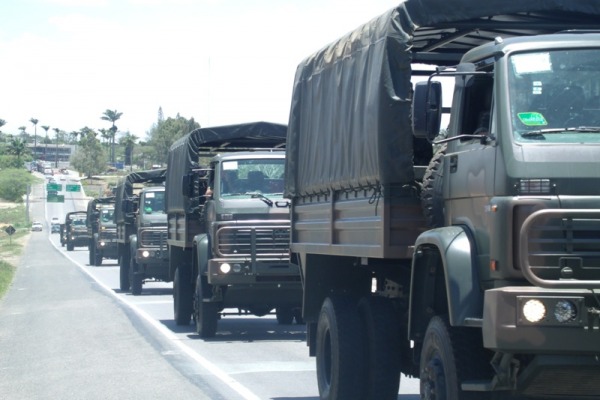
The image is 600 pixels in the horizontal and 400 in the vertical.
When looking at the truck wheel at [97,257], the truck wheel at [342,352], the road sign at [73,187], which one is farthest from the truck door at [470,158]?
the road sign at [73,187]

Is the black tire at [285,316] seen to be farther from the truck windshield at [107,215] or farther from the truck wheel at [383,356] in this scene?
the truck windshield at [107,215]

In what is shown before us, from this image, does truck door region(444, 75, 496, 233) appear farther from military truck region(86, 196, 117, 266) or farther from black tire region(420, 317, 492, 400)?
military truck region(86, 196, 117, 266)

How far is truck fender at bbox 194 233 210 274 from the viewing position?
58.0ft

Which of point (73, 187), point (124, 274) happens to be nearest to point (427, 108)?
point (124, 274)

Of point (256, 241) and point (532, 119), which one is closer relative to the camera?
point (532, 119)

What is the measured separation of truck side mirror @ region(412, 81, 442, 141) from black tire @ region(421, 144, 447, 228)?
0.73m

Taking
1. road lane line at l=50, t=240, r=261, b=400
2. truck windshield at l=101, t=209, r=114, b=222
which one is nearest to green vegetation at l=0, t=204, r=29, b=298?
truck windshield at l=101, t=209, r=114, b=222

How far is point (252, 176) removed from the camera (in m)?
17.9

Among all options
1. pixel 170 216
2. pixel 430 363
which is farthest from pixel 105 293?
pixel 430 363

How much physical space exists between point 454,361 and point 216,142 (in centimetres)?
1326

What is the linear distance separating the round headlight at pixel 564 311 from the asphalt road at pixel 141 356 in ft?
18.1

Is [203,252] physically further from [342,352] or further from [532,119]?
[532,119]

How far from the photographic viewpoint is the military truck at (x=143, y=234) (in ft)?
92.5

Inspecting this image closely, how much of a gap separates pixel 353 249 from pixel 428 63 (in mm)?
1945
